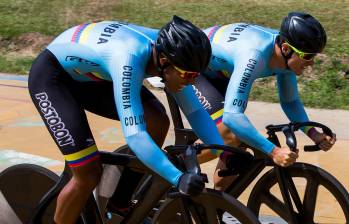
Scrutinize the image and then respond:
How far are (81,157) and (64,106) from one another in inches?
11.6

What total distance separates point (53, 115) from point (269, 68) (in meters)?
1.39

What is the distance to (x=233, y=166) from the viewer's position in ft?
13.5

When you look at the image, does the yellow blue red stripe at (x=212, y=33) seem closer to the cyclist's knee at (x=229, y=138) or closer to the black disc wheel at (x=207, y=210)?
the cyclist's knee at (x=229, y=138)

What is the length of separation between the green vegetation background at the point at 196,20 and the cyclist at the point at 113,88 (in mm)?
4669

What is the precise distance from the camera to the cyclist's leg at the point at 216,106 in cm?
467

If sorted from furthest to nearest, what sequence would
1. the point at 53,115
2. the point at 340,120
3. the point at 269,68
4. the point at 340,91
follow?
1. the point at 340,91
2. the point at 340,120
3. the point at 269,68
4. the point at 53,115

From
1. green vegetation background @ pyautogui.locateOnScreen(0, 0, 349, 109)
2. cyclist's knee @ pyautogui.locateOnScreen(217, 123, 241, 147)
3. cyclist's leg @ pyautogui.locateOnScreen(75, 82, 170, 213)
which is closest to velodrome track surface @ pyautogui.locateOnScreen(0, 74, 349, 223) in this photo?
green vegetation background @ pyautogui.locateOnScreen(0, 0, 349, 109)

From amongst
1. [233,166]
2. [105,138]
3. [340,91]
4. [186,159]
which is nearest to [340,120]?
[340,91]

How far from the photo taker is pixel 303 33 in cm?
409

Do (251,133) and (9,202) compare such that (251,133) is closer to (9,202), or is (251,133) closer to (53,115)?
(53,115)

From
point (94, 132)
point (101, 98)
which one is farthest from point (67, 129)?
point (94, 132)

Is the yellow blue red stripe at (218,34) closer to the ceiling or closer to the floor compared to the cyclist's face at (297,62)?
closer to the floor

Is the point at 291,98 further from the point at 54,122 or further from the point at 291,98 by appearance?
the point at 54,122

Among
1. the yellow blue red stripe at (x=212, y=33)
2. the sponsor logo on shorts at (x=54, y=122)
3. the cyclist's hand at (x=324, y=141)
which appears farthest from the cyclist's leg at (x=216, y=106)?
the sponsor logo on shorts at (x=54, y=122)
